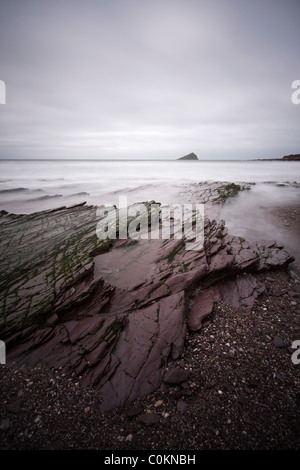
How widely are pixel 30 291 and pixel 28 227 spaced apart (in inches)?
219

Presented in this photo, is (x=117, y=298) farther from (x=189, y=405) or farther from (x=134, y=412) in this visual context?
(x=189, y=405)

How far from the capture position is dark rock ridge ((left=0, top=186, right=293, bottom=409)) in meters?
3.79

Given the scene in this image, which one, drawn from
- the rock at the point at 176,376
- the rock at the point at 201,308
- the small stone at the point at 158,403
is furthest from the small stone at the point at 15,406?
the rock at the point at 201,308

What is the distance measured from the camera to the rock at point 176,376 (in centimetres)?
345

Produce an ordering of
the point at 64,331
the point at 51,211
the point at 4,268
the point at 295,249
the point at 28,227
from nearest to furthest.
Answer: the point at 64,331
the point at 4,268
the point at 295,249
the point at 28,227
the point at 51,211

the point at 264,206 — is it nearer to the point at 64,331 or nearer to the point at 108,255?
the point at 108,255

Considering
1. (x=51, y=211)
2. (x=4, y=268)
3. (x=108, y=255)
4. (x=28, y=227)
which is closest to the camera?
(x=4, y=268)

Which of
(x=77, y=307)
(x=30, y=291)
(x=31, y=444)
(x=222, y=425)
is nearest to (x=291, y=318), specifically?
(x=222, y=425)

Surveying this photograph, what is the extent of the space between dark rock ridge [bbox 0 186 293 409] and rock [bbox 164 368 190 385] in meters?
0.02

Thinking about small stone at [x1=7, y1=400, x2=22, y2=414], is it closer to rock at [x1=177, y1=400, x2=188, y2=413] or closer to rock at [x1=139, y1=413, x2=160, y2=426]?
rock at [x1=139, y1=413, x2=160, y2=426]

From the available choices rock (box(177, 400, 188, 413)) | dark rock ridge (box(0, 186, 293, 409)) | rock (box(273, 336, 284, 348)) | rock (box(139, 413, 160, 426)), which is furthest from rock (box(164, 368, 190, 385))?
rock (box(273, 336, 284, 348))

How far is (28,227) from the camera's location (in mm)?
9641

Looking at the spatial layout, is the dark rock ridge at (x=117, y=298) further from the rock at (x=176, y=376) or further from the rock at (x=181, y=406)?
the rock at (x=181, y=406)

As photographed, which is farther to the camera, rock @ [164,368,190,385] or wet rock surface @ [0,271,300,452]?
rock @ [164,368,190,385]
